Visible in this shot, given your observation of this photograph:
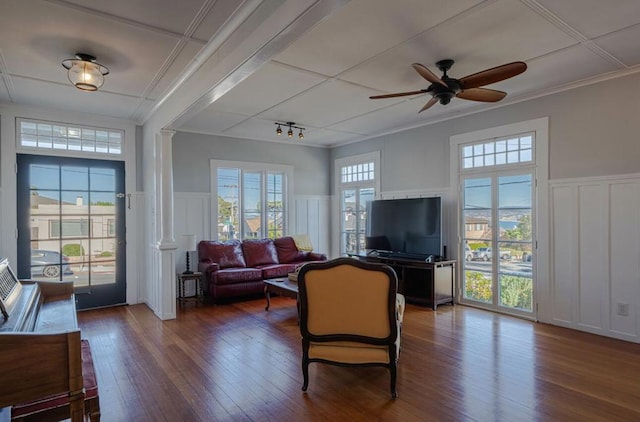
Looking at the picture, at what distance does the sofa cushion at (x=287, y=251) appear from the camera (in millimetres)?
6656

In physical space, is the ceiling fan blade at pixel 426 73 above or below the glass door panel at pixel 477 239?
above

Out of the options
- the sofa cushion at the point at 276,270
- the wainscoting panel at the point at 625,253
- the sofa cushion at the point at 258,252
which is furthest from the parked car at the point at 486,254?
the sofa cushion at the point at 258,252

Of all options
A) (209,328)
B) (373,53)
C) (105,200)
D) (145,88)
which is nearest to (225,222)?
(105,200)

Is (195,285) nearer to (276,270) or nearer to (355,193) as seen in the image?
(276,270)

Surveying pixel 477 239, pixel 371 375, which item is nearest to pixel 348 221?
pixel 477 239

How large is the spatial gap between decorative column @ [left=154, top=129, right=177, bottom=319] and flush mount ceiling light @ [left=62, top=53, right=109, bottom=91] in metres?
1.41

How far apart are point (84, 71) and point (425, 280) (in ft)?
15.6

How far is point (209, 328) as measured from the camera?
4.43m

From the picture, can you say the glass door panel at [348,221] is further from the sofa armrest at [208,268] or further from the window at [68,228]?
the window at [68,228]

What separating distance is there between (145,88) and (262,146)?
3014 millimetres

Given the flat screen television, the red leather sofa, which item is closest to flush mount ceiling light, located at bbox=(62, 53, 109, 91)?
the red leather sofa

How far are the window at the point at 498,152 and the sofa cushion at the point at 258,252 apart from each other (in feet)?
11.1

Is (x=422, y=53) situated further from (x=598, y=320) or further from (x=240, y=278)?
(x=240, y=278)

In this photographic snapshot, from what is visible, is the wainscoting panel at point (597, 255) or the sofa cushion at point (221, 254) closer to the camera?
the wainscoting panel at point (597, 255)
